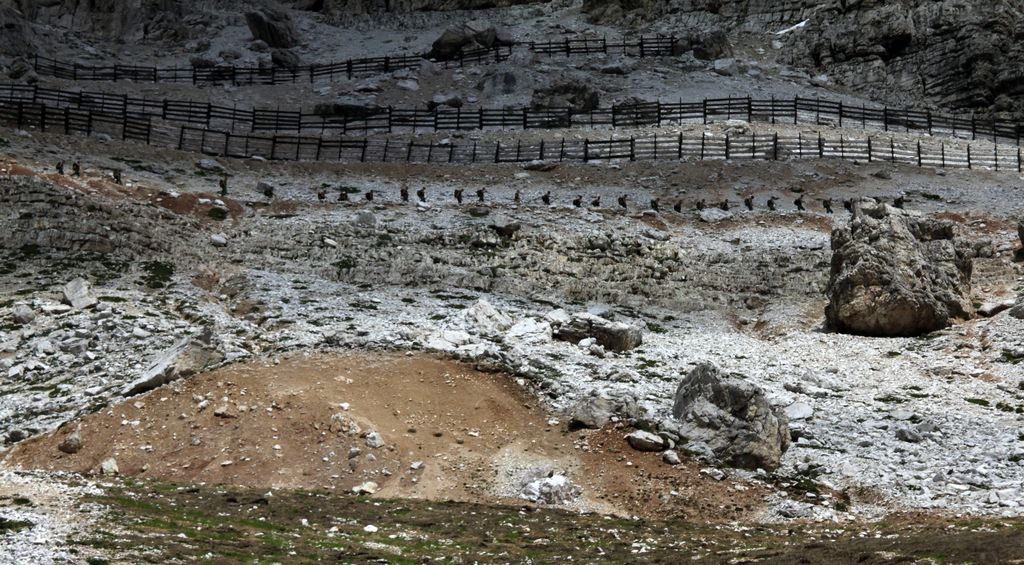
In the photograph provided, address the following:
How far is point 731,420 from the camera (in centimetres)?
2077

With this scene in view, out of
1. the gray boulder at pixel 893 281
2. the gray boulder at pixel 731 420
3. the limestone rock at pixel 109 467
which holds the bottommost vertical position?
the limestone rock at pixel 109 467

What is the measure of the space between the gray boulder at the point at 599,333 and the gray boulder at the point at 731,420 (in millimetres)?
5198

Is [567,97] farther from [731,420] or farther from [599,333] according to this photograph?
[731,420]

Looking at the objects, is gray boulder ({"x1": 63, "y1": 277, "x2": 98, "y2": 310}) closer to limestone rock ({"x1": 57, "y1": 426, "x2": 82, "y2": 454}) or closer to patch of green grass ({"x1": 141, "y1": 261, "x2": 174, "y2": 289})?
patch of green grass ({"x1": 141, "y1": 261, "x2": 174, "y2": 289})

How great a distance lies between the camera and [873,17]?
77938mm

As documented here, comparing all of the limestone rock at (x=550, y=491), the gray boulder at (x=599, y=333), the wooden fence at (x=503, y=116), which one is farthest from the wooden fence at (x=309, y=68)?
the limestone rock at (x=550, y=491)

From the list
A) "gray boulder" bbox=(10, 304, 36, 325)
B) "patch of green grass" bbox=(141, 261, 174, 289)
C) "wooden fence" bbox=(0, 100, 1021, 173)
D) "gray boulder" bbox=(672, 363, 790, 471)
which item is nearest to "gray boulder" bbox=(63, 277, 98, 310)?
"gray boulder" bbox=(10, 304, 36, 325)

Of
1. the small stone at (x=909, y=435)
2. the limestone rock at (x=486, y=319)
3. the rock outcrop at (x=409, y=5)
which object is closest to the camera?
the small stone at (x=909, y=435)

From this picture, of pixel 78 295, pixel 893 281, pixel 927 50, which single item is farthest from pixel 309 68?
pixel 893 281

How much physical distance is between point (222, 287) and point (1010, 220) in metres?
32.1

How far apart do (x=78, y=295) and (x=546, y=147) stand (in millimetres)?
32133

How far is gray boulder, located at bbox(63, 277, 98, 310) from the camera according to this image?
88.1 feet

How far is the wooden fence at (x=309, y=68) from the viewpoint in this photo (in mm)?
73938

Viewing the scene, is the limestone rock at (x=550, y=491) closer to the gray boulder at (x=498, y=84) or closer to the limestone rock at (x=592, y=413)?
the limestone rock at (x=592, y=413)
